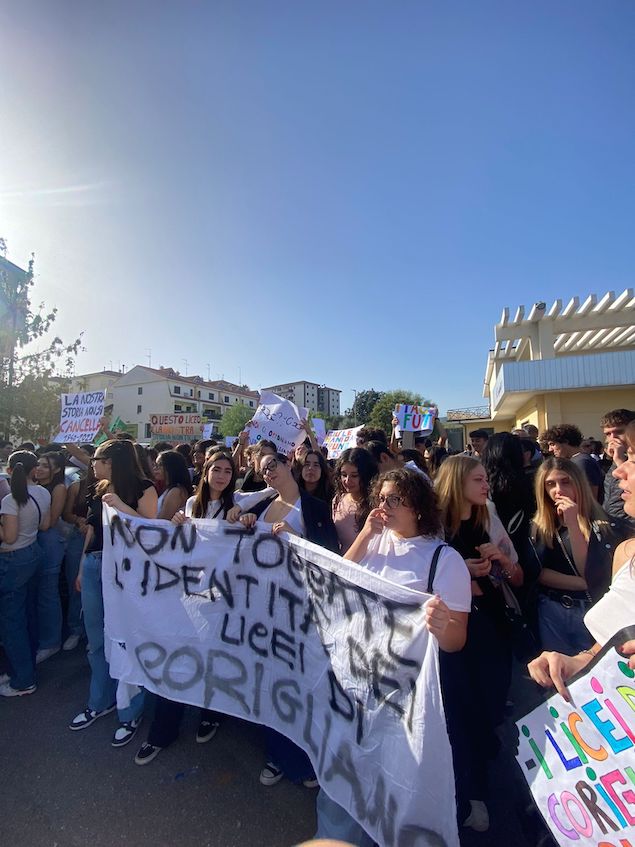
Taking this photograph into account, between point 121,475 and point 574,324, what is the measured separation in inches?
871

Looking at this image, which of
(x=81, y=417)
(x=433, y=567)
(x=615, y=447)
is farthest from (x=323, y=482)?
(x=81, y=417)

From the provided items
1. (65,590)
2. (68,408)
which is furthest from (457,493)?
(68,408)

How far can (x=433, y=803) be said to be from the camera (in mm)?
1617

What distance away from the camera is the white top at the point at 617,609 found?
57.5 inches

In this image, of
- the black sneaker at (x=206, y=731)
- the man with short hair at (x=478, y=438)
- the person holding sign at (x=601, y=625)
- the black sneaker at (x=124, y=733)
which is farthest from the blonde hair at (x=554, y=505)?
the man with short hair at (x=478, y=438)

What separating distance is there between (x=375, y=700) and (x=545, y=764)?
657 mm

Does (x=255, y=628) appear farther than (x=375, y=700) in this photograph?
Yes

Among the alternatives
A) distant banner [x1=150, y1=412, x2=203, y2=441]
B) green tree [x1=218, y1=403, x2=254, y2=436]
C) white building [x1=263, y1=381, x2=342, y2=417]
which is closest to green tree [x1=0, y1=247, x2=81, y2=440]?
distant banner [x1=150, y1=412, x2=203, y2=441]

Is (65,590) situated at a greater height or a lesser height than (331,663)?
lesser

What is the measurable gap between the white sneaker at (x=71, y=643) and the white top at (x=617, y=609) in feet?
15.0

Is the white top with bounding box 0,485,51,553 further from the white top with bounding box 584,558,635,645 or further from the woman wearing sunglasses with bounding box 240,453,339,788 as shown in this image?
the white top with bounding box 584,558,635,645

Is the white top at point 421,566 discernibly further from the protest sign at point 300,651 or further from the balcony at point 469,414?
the balcony at point 469,414

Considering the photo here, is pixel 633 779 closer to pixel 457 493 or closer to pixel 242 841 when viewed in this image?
pixel 457 493

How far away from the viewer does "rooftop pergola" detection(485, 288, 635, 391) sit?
18578 mm
